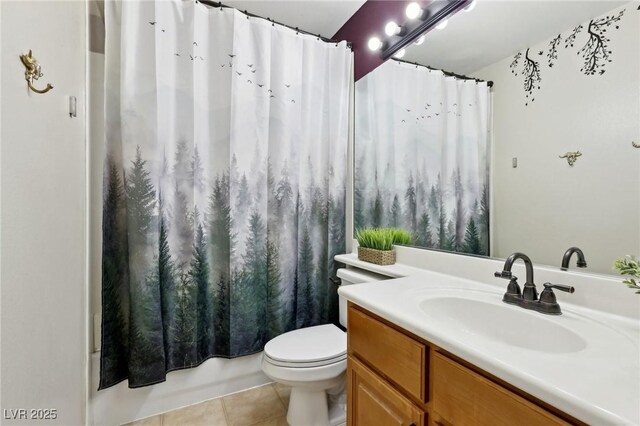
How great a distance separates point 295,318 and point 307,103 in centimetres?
144

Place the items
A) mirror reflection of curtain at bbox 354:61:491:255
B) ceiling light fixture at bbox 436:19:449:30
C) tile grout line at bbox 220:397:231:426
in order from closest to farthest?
mirror reflection of curtain at bbox 354:61:491:255 → ceiling light fixture at bbox 436:19:449:30 → tile grout line at bbox 220:397:231:426

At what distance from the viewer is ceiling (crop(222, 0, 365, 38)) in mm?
1781

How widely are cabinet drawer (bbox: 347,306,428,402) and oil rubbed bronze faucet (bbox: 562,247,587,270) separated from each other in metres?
0.61

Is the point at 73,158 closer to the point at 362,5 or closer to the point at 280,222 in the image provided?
the point at 280,222

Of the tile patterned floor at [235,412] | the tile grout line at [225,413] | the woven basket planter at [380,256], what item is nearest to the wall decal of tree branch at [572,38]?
the woven basket planter at [380,256]

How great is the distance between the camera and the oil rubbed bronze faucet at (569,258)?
93cm

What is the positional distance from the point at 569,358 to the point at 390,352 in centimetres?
43

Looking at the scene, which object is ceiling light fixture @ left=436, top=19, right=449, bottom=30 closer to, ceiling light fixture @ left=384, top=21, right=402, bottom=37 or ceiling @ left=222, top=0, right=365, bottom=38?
ceiling light fixture @ left=384, top=21, right=402, bottom=37

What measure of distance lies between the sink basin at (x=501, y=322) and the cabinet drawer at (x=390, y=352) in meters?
0.11

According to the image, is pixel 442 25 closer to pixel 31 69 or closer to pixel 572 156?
pixel 572 156

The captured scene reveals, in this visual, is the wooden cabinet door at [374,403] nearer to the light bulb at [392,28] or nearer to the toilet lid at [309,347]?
the toilet lid at [309,347]

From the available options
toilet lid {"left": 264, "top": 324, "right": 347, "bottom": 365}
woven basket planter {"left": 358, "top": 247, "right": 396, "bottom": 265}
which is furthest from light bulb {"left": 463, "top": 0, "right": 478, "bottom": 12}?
toilet lid {"left": 264, "top": 324, "right": 347, "bottom": 365}

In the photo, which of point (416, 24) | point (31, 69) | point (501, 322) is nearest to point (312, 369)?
point (501, 322)

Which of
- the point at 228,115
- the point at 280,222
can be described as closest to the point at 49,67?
the point at 228,115
